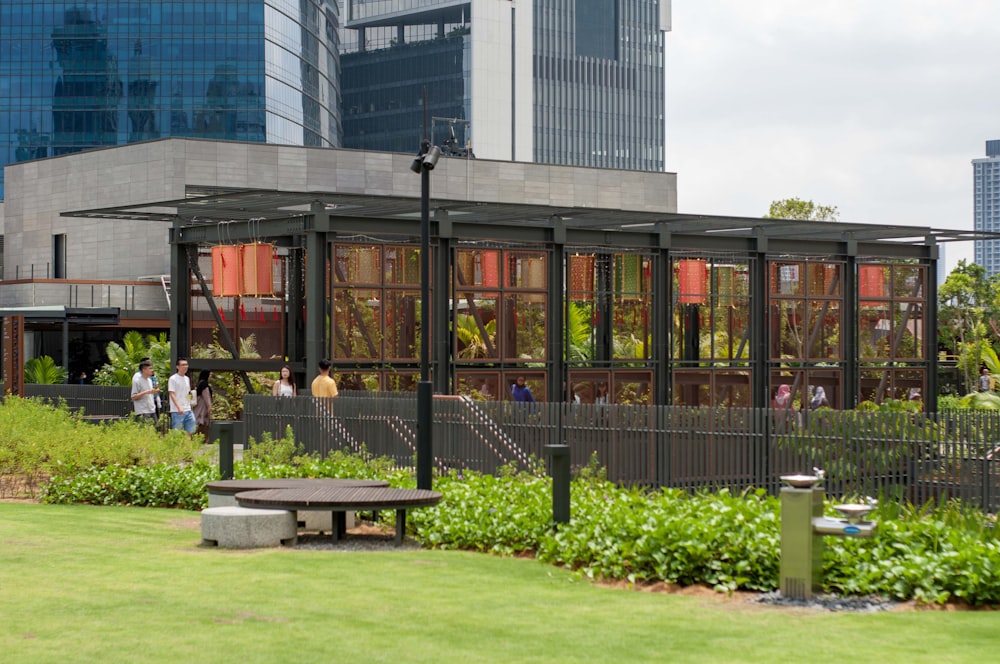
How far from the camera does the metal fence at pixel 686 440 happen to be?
14.6 m

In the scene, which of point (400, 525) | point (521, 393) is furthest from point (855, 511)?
point (521, 393)

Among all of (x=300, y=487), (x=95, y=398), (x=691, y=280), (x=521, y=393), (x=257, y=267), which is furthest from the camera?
(x=691, y=280)

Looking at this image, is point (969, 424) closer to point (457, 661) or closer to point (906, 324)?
point (457, 661)

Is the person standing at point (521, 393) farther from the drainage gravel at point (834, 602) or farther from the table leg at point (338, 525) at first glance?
the drainage gravel at point (834, 602)

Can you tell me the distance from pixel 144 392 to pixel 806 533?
1819 cm

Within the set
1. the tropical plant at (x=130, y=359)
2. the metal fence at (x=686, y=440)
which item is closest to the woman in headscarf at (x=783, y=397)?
the metal fence at (x=686, y=440)

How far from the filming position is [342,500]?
1422 cm

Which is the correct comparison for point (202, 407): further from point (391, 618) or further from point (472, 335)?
point (391, 618)

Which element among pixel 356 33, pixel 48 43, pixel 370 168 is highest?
pixel 356 33

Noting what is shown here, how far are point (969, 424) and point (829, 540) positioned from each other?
335cm

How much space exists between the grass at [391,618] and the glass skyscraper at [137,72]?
9959cm

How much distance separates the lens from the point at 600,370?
3173cm

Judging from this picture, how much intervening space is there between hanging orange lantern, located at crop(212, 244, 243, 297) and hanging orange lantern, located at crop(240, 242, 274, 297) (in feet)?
0.50

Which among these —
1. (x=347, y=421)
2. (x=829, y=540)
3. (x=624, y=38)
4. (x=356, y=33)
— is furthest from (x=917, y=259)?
(x=624, y=38)
